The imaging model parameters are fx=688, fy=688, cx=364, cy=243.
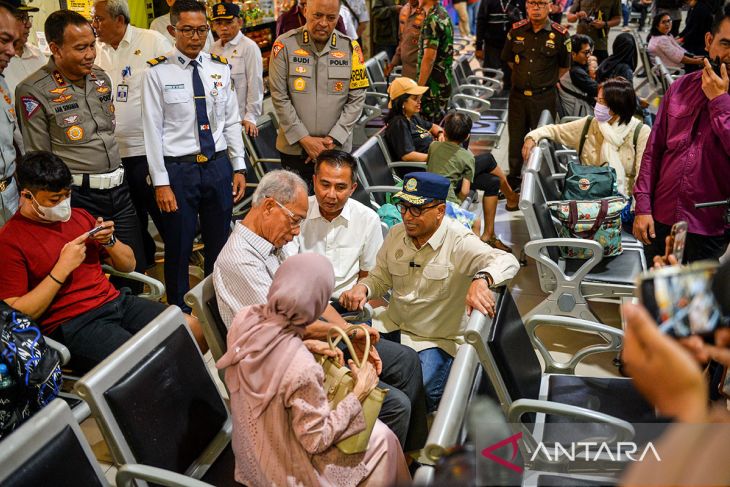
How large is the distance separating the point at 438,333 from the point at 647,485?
2178 millimetres

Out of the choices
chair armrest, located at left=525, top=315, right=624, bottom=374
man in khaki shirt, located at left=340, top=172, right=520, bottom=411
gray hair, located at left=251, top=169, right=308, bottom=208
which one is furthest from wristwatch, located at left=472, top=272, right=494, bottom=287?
gray hair, located at left=251, top=169, right=308, bottom=208

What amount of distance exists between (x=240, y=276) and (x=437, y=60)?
4.10 m

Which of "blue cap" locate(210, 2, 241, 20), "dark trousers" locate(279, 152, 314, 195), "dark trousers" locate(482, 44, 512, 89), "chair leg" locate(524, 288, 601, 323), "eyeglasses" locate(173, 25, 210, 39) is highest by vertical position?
"eyeglasses" locate(173, 25, 210, 39)

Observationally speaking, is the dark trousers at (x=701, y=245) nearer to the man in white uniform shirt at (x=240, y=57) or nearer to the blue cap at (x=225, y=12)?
the man in white uniform shirt at (x=240, y=57)

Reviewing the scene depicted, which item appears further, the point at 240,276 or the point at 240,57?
the point at 240,57

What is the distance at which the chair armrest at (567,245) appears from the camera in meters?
3.46

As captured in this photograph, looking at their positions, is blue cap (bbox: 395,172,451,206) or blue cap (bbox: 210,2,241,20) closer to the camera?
blue cap (bbox: 395,172,451,206)

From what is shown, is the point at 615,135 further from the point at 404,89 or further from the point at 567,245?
the point at 404,89

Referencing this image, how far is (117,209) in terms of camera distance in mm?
3701

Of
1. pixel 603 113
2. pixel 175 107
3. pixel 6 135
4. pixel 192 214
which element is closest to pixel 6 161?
pixel 6 135

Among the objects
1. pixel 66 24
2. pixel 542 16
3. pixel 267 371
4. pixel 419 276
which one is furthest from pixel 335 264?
pixel 542 16

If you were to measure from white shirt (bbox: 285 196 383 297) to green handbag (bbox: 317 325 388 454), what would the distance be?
1124mm

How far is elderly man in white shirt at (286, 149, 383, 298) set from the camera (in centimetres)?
322

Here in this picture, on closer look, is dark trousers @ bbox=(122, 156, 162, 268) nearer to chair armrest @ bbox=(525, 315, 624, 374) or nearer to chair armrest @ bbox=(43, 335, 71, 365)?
chair armrest @ bbox=(43, 335, 71, 365)
